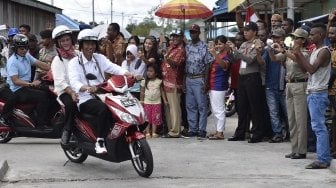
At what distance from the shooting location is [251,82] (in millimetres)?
9867

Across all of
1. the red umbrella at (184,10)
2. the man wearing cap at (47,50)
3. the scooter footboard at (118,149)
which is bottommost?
the scooter footboard at (118,149)

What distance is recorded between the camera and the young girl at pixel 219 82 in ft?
33.9

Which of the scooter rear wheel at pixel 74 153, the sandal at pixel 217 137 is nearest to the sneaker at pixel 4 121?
the scooter rear wheel at pixel 74 153

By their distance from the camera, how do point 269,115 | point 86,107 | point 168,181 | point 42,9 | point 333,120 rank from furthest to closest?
1. point 42,9
2. point 269,115
3. point 333,120
4. point 86,107
5. point 168,181

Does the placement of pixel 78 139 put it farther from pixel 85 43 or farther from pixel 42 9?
pixel 42 9

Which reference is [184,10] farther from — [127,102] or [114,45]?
[127,102]

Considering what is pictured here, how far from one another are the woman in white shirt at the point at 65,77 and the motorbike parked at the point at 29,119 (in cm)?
161

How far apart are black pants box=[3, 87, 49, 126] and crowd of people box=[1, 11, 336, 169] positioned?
0.02 m

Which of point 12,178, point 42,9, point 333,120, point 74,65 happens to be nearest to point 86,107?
point 74,65

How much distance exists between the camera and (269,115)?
10.2 m

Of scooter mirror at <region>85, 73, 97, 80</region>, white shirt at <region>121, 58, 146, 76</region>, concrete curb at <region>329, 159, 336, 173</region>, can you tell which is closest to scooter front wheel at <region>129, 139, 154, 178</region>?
scooter mirror at <region>85, 73, 97, 80</region>

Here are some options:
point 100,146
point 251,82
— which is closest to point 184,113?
point 251,82

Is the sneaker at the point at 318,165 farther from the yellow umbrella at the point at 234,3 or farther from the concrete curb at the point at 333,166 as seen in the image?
the yellow umbrella at the point at 234,3

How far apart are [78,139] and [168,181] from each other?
1563 mm
